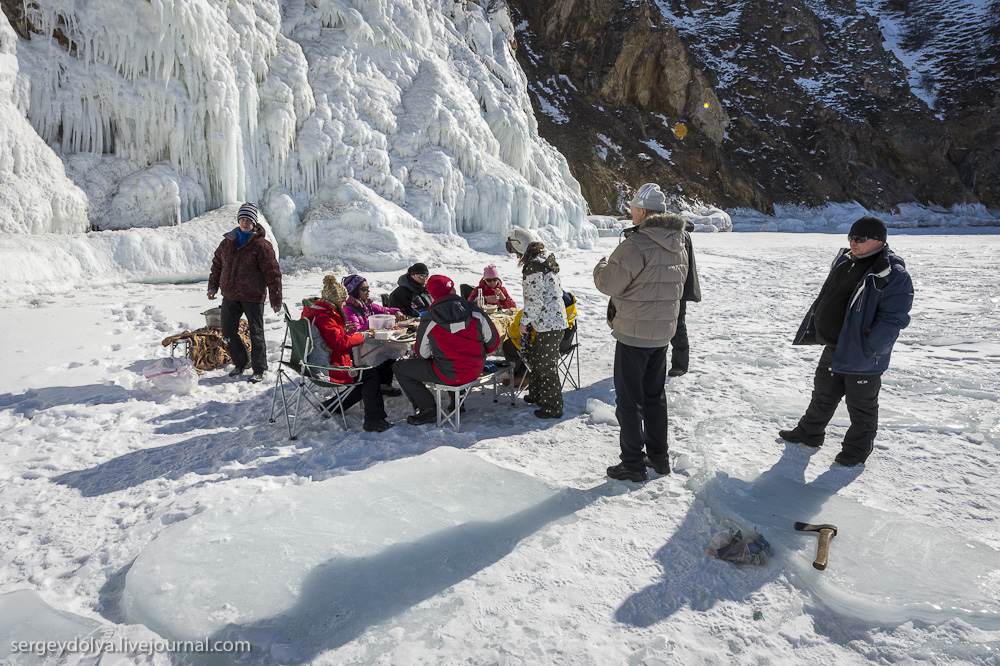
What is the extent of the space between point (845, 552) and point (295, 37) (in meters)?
15.3

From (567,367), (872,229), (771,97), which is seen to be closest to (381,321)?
(567,367)

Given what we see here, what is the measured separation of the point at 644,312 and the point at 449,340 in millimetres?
1599

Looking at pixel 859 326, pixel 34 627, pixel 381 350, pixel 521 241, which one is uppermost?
pixel 521 241

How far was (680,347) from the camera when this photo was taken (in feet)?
18.8

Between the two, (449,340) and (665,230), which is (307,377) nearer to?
(449,340)

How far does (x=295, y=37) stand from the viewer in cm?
1364

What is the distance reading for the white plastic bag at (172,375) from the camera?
5.09 meters

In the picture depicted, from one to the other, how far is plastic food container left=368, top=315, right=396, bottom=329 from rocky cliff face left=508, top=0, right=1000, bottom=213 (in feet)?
102

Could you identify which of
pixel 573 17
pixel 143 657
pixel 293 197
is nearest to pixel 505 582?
pixel 143 657

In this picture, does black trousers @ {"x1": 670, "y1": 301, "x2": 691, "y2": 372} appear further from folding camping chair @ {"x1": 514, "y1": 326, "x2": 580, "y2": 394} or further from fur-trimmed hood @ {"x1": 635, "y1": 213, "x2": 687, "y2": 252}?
fur-trimmed hood @ {"x1": 635, "y1": 213, "x2": 687, "y2": 252}

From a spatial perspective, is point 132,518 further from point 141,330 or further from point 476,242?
point 476,242

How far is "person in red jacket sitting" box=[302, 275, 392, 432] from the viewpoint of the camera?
14.5 ft

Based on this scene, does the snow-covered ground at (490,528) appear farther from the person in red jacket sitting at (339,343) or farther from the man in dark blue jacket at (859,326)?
the man in dark blue jacket at (859,326)

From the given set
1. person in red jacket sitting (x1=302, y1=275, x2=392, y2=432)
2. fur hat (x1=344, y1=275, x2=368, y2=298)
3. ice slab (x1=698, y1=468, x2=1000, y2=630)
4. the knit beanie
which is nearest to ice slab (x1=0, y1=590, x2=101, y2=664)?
person in red jacket sitting (x1=302, y1=275, x2=392, y2=432)
